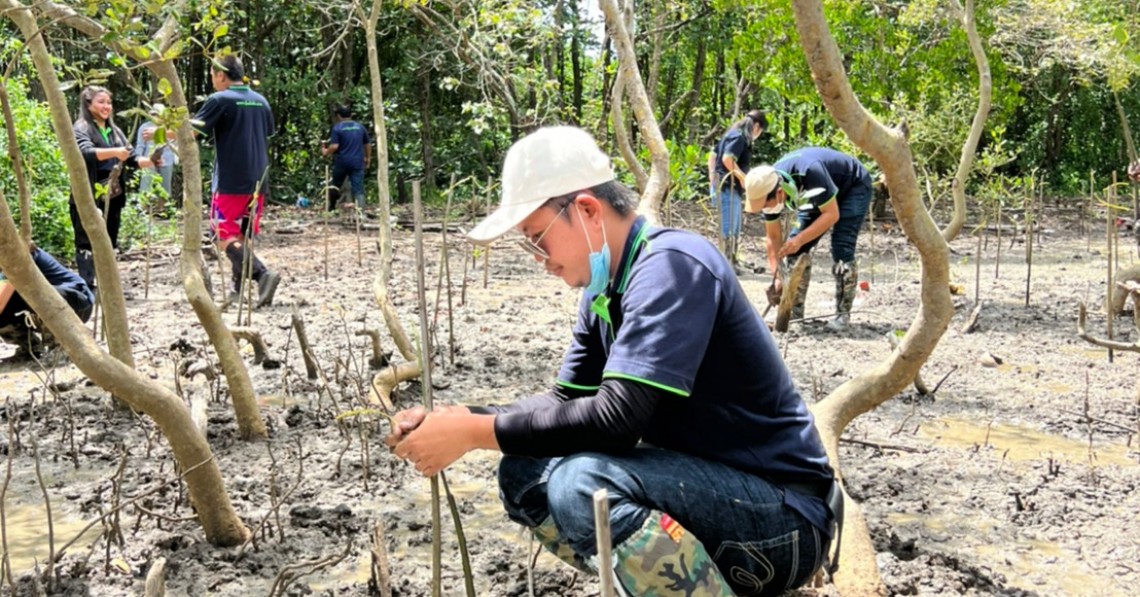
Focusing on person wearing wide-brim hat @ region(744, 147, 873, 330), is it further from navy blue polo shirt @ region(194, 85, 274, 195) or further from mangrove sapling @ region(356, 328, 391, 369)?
navy blue polo shirt @ region(194, 85, 274, 195)

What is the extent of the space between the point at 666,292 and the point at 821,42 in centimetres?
116

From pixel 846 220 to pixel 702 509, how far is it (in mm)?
4976

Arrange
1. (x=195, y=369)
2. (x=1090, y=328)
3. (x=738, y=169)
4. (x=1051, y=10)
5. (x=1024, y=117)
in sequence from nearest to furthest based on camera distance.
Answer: (x=195, y=369), (x=1090, y=328), (x=738, y=169), (x=1051, y=10), (x=1024, y=117)

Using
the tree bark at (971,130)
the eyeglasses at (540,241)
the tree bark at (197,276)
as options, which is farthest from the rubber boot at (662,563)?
the tree bark at (971,130)

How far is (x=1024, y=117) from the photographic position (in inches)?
912

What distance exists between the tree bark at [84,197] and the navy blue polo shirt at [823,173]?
368 cm

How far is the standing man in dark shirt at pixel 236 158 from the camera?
713 cm

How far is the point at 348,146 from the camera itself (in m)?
13.8

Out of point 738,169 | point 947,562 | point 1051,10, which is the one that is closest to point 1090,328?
point 738,169

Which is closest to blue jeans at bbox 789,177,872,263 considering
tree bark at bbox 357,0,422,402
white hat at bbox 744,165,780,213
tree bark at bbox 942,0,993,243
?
white hat at bbox 744,165,780,213

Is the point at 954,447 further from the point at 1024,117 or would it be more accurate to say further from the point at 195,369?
the point at 1024,117

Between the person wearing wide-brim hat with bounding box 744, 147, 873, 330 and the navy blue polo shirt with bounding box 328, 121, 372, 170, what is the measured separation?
303 inches

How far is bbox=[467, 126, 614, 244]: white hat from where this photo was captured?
7.61ft

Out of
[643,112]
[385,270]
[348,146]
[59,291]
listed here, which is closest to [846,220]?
[643,112]
